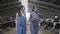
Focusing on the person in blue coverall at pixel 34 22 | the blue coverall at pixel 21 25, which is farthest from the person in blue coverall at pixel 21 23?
the person in blue coverall at pixel 34 22

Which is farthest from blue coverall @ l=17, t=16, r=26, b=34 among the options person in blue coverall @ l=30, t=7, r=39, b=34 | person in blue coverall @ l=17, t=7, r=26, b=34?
person in blue coverall @ l=30, t=7, r=39, b=34

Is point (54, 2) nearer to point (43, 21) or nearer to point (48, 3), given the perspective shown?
point (48, 3)

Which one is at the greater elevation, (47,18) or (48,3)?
(48,3)

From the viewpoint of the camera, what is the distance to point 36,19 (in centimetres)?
270

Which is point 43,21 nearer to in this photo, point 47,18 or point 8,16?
point 47,18

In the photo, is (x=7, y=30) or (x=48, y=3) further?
(x=48, y=3)

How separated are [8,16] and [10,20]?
0.09m

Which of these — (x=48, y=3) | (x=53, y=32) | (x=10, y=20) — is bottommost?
(x=53, y=32)

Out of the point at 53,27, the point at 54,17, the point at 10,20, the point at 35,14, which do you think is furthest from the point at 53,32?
the point at 10,20

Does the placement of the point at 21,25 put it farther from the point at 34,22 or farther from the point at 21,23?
the point at 34,22

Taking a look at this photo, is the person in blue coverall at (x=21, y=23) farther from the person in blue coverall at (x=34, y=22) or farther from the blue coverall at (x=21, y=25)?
the person in blue coverall at (x=34, y=22)

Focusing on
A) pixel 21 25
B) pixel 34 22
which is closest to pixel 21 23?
pixel 21 25

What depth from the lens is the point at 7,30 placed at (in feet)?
9.06

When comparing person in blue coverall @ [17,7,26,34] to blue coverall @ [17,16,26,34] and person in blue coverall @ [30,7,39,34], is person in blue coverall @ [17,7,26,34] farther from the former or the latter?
person in blue coverall @ [30,7,39,34]
